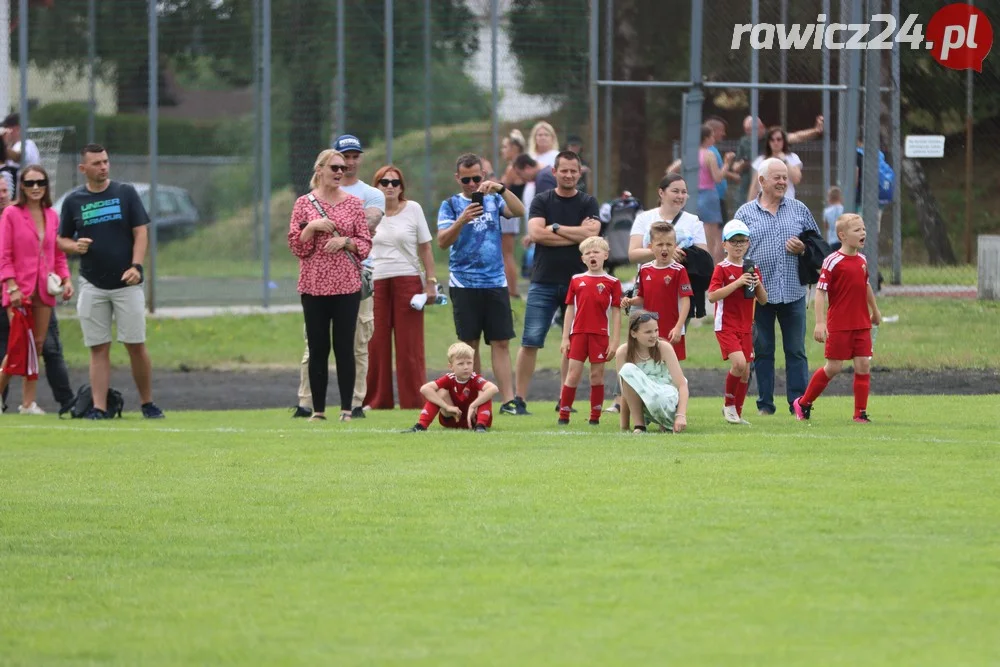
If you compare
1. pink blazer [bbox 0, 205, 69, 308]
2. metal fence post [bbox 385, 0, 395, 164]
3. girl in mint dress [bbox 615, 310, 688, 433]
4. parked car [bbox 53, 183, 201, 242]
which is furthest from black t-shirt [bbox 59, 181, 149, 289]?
metal fence post [bbox 385, 0, 395, 164]

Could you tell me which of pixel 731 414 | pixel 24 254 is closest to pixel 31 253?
pixel 24 254

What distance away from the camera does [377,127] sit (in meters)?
22.7

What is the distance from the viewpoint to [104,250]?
14023 millimetres

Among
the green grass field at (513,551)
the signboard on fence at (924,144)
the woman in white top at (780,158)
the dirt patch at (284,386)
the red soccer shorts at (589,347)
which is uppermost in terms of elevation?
the signboard on fence at (924,144)

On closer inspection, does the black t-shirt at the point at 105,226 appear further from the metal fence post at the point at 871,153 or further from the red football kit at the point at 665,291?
the metal fence post at the point at 871,153

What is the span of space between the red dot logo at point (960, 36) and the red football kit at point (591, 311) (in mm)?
10012

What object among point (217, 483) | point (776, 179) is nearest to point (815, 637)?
point (217, 483)

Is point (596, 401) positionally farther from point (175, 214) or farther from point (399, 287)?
point (175, 214)

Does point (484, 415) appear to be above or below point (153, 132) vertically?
below

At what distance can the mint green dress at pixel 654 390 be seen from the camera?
11.8m

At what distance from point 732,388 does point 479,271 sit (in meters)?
2.61

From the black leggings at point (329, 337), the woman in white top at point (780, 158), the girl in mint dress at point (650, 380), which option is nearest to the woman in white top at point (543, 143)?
the woman in white top at point (780, 158)

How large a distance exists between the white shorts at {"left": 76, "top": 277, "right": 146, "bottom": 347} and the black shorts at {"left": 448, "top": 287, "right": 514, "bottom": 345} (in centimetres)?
262

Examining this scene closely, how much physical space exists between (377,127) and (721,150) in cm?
458
